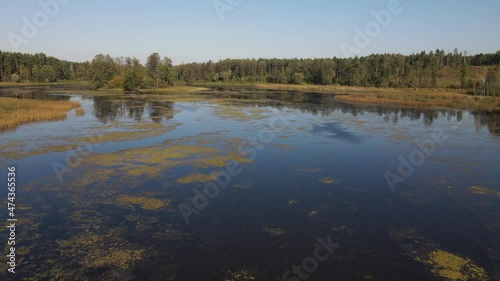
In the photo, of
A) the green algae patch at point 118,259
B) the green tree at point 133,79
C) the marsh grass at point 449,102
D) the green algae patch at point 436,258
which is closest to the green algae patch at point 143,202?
the green algae patch at point 118,259

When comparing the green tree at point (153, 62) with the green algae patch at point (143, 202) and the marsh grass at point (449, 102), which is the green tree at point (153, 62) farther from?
the green algae patch at point (143, 202)

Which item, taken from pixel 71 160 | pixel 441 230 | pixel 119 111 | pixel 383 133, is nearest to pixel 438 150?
pixel 383 133

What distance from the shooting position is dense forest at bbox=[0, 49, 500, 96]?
280 ft

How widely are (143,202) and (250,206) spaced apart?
4.04 m

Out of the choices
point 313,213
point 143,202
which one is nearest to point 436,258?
point 313,213

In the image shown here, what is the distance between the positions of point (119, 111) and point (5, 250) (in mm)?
33918

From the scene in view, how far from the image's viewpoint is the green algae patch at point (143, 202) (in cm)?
1273

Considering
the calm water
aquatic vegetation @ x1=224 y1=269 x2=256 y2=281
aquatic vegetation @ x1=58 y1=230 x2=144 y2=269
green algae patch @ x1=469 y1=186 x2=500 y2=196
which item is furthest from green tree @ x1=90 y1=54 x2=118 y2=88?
aquatic vegetation @ x1=224 y1=269 x2=256 y2=281

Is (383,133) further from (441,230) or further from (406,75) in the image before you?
(406,75)

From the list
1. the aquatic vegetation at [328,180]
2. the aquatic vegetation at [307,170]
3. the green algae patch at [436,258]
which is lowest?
the green algae patch at [436,258]

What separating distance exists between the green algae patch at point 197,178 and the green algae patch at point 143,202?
7.80 feet

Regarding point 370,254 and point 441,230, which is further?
point 441,230

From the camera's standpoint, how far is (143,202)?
43.0 ft

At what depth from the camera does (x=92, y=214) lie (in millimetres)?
11969
